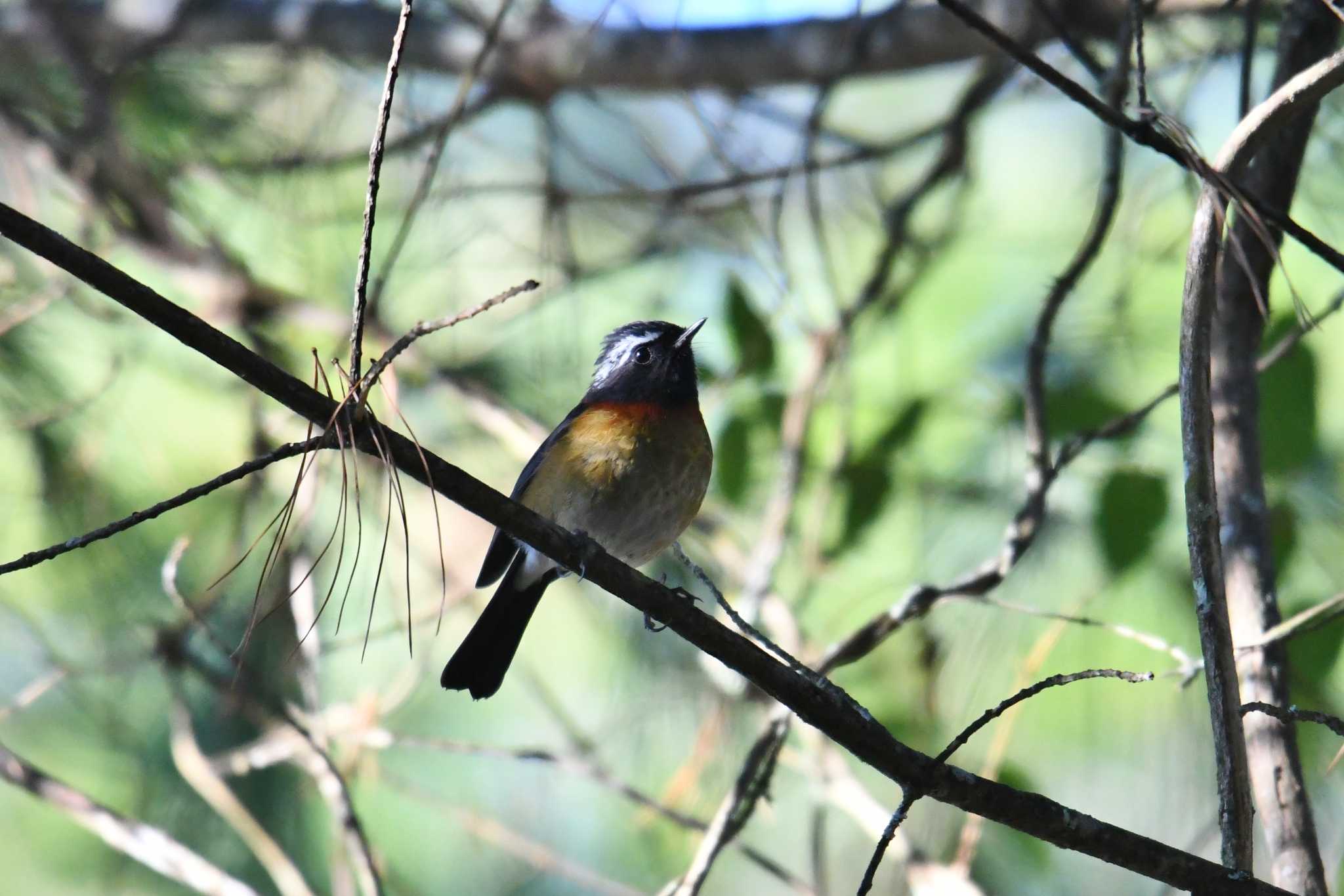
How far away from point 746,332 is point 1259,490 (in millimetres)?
1767

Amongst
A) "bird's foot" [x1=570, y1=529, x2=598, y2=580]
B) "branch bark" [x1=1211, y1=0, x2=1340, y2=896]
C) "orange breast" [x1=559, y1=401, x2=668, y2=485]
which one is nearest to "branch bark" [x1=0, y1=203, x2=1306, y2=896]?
"bird's foot" [x1=570, y1=529, x2=598, y2=580]

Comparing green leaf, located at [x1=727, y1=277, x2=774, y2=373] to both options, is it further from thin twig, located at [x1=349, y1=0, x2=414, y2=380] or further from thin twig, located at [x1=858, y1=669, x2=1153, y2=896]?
thin twig, located at [x1=349, y1=0, x2=414, y2=380]

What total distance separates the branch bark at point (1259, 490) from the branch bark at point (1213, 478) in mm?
198

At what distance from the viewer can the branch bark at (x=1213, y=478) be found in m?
2.08

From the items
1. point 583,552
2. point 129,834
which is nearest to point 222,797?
point 129,834

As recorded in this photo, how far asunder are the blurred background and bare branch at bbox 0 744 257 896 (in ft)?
0.93

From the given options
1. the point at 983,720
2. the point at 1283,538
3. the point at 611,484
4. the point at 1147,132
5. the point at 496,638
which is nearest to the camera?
the point at 983,720

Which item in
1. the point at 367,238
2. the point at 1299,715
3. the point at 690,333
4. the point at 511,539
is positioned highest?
the point at 690,333

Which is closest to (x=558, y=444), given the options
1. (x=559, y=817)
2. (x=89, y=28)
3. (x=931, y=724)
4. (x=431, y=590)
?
(x=931, y=724)

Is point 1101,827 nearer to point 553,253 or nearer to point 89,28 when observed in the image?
point 553,253

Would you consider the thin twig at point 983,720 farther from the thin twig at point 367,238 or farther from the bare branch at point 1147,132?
the thin twig at point 367,238

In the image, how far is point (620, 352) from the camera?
425 centimetres

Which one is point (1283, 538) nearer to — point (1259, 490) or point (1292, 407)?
point (1259, 490)

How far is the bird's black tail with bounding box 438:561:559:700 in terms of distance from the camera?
3.75m
